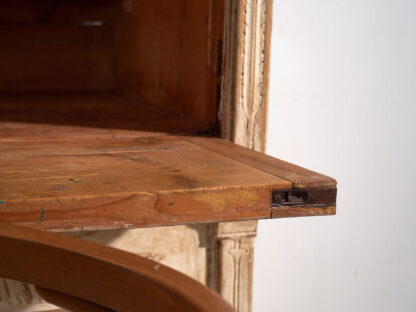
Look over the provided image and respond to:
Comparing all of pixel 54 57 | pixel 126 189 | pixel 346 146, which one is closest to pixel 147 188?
pixel 126 189

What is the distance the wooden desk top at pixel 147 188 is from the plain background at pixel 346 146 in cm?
34

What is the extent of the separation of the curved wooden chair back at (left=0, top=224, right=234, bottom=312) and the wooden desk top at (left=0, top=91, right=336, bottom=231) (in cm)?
40

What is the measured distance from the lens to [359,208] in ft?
5.15

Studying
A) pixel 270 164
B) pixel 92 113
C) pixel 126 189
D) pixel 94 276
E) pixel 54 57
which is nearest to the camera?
pixel 94 276

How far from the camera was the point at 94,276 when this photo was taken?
0.36 m

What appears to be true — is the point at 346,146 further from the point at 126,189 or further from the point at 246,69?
the point at 126,189

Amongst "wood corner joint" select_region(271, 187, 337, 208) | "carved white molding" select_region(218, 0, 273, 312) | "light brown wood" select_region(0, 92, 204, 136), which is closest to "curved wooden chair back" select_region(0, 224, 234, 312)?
"wood corner joint" select_region(271, 187, 337, 208)

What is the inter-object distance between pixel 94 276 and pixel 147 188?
0.51 meters

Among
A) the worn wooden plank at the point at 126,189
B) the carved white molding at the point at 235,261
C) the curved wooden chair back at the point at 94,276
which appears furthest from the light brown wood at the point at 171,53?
the curved wooden chair back at the point at 94,276

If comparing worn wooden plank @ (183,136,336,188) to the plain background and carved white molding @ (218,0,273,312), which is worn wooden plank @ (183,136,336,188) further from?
the plain background

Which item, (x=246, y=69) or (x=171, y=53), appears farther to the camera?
(x=171, y=53)

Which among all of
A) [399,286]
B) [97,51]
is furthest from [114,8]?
[399,286]

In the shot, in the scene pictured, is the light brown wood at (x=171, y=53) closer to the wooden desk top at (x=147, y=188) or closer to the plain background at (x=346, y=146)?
the plain background at (x=346, y=146)

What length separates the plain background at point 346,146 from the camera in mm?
1414
